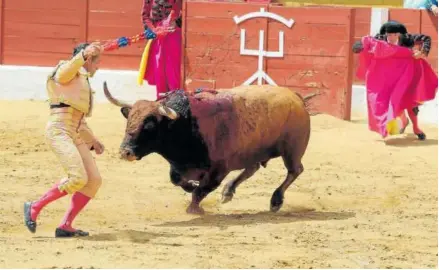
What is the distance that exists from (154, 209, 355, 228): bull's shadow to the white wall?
5.12 m

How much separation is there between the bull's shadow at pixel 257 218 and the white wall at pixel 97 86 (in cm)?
512

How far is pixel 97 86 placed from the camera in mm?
14219

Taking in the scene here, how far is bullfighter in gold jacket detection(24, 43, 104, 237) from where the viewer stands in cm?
759

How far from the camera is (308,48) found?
13.6m

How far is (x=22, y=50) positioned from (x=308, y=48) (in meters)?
3.05

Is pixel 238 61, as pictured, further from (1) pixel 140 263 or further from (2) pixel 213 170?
(1) pixel 140 263

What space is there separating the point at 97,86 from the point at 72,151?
664 cm

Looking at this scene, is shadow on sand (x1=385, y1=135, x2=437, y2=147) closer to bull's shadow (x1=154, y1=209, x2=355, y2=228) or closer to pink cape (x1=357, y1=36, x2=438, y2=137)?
pink cape (x1=357, y1=36, x2=438, y2=137)

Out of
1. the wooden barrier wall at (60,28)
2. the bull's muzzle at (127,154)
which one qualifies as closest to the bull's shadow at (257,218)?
the bull's muzzle at (127,154)

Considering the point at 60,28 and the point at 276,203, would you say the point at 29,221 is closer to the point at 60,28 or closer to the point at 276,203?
the point at 276,203

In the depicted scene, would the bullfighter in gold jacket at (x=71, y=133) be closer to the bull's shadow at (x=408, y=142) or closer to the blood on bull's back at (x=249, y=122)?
the blood on bull's back at (x=249, y=122)

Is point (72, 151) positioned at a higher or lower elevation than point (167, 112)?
lower

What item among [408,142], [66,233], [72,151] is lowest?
[408,142]

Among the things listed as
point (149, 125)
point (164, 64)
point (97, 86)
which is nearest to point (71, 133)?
point (149, 125)
